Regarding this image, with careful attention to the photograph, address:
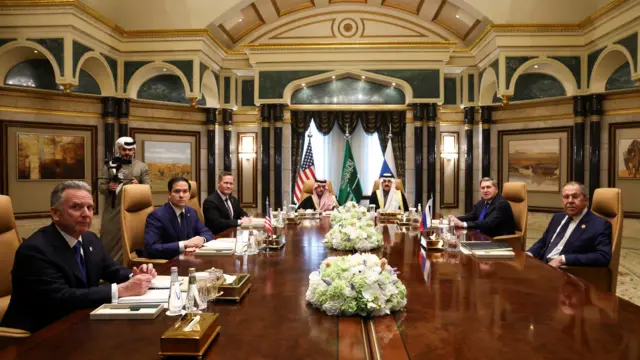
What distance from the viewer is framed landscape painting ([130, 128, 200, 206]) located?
8.55 m

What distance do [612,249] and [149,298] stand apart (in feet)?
9.75

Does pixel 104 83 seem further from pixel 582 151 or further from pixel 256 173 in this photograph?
pixel 582 151

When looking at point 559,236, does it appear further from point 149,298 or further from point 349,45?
point 349,45

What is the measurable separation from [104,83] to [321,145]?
14.7 feet

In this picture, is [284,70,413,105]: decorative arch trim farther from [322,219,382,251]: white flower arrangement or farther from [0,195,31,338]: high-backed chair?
[0,195,31,338]: high-backed chair

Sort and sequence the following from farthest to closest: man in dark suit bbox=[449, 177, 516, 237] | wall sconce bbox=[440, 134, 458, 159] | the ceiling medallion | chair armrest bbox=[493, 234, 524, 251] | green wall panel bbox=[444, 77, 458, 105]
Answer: wall sconce bbox=[440, 134, 458, 159], green wall panel bbox=[444, 77, 458, 105], the ceiling medallion, man in dark suit bbox=[449, 177, 516, 237], chair armrest bbox=[493, 234, 524, 251]

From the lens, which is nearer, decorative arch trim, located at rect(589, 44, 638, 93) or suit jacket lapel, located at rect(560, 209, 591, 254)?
suit jacket lapel, located at rect(560, 209, 591, 254)

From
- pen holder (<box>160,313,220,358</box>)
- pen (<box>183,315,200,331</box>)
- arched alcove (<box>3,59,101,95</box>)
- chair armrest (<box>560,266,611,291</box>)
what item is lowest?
chair armrest (<box>560,266,611,291</box>)

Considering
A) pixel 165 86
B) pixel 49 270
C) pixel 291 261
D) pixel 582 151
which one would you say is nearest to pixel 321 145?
pixel 165 86

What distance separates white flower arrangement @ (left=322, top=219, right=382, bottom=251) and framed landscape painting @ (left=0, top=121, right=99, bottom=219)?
6.33 m

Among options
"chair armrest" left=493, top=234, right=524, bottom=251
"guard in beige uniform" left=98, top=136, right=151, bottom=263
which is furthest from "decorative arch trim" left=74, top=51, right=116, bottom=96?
"chair armrest" left=493, top=234, right=524, bottom=251

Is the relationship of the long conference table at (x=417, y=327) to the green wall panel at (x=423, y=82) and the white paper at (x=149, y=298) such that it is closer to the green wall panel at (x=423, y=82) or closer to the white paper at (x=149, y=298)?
the white paper at (x=149, y=298)

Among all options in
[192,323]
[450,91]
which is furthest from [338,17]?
[192,323]

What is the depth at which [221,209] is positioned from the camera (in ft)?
15.5
